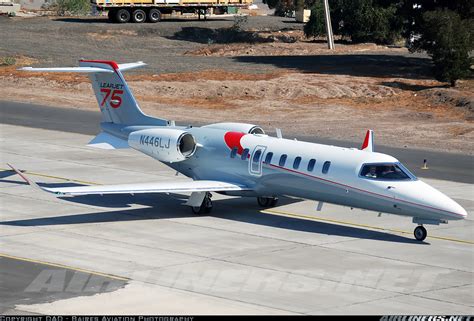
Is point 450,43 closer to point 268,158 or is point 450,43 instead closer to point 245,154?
point 245,154

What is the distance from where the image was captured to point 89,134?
45.6 meters

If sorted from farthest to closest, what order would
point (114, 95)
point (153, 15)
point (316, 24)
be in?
point (153, 15) → point (316, 24) → point (114, 95)

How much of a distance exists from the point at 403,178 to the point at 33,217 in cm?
1057

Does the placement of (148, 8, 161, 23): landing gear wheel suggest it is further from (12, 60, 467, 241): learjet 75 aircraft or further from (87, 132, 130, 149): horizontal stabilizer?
(87, 132, 130, 149): horizontal stabilizer

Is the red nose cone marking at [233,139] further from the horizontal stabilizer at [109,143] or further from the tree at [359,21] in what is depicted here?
the tree at [359,21]

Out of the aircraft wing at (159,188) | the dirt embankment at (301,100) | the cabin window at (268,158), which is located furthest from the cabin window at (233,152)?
the dirt embankment at (301,100)

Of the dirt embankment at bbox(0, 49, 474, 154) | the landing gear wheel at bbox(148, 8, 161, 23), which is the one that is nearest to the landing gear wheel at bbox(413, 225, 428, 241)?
the dirt embankment at bbox(0, 49, 474, 154)

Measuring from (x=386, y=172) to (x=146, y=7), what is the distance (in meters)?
69.7

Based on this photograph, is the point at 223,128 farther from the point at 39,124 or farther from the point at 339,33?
the point at 339,33

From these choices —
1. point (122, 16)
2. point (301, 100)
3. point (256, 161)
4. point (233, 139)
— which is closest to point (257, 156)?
point (256, 161)

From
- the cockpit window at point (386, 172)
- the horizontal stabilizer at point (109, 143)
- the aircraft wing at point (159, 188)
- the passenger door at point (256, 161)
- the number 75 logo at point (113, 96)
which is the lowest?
the aircraft wing at point (159, 188)

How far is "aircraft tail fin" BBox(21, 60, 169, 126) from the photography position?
33.1 metres

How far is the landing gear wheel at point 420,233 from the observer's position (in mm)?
27000

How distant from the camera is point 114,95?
3350cm
